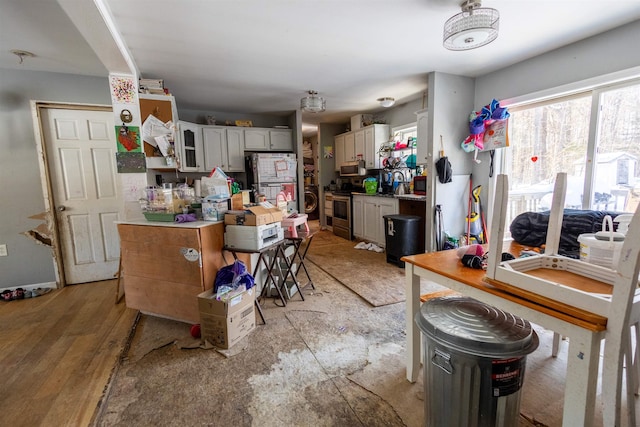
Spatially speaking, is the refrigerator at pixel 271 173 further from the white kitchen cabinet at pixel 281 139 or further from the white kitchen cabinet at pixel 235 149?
the white kitchen cabinet at pixel 281 139

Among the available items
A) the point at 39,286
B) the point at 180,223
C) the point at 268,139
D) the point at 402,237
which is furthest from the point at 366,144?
the point at 39,286

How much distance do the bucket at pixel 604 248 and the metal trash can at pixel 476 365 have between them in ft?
1.27

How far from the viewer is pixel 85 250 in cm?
341

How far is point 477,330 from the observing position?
3.64 ft

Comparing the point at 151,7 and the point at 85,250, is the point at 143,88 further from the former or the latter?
the point at 85,250

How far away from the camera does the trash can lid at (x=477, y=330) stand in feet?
3.38

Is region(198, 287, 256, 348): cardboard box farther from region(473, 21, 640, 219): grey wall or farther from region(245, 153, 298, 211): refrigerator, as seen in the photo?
region(473, 21, 640, 219): grey wall

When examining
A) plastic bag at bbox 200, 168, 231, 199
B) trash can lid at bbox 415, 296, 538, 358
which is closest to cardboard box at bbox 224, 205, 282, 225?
plastic bag at bbox 200, 168, 231, 199

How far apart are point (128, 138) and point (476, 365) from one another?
3256mm

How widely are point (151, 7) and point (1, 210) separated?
2.82m

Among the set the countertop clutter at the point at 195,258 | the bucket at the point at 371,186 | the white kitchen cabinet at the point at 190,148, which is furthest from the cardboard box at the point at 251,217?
the bucket at the point at 371,186

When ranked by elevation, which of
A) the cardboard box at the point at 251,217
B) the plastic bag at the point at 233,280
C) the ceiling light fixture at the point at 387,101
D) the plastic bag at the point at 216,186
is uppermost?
the ceiling light fixture at the point at 387,101

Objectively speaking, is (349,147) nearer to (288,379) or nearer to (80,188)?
(80,188)

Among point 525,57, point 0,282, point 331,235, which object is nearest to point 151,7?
point 0,282
